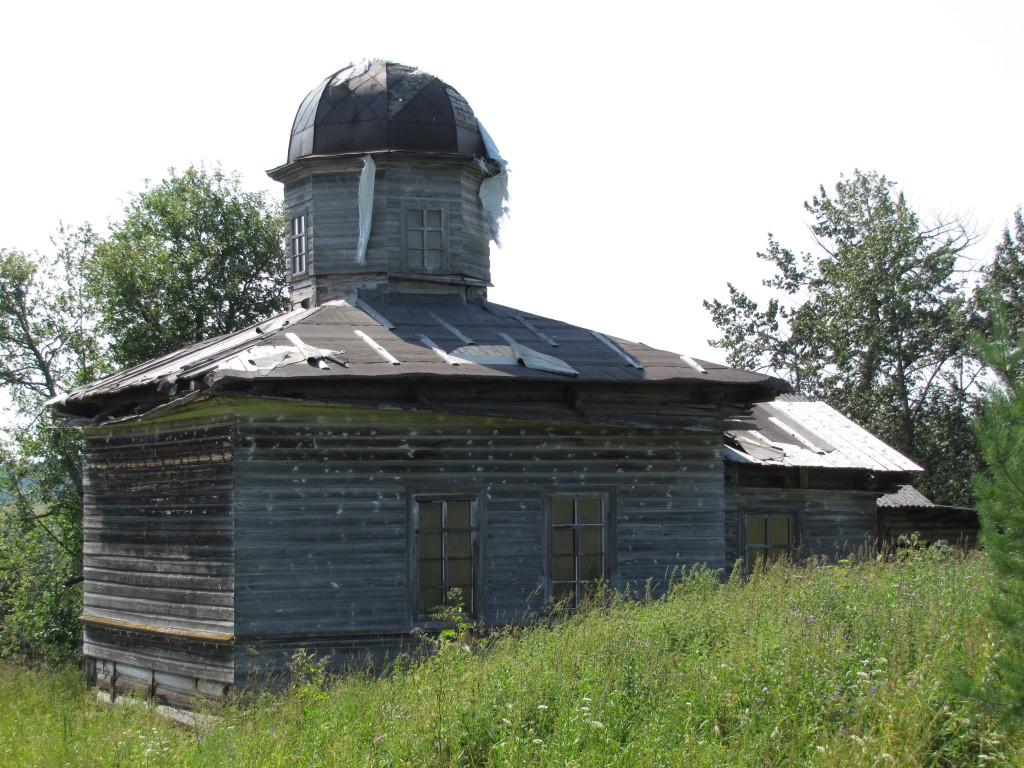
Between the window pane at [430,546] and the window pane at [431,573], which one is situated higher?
the window pane at [430,546]

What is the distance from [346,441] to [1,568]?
47.9ft

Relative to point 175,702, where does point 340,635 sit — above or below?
above

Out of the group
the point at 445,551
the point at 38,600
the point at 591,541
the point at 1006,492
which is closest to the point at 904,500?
the point at 591,541

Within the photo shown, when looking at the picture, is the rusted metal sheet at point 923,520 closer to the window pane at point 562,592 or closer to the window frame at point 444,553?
the window pane at point 562,592

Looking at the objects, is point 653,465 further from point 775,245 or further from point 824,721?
point 775,245

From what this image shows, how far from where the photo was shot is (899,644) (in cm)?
804

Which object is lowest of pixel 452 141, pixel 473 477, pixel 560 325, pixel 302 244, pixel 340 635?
pixel 340 635

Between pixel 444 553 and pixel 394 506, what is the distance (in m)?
0.78

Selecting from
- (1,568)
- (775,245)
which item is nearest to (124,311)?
(1,568)

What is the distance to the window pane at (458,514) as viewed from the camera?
41.8 ft

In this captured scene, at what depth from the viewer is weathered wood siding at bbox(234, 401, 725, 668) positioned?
11867 mm

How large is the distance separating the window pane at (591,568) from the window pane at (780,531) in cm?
401

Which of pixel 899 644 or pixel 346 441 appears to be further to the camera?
pixel 346 441

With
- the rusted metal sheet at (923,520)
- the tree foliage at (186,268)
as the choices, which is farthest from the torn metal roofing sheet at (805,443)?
the tree foliage at (186,268)
